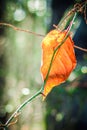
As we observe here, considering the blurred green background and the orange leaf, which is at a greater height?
the orange leaf

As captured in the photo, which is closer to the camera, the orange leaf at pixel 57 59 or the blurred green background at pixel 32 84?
the orange leaf at pixel 57 59

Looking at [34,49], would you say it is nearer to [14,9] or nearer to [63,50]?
[14,9]

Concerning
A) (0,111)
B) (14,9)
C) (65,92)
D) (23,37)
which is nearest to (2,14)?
(14,9)

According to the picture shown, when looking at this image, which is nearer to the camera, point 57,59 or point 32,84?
point 57,59

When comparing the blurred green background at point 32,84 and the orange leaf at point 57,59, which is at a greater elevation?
the orange leaf at point 57,59
